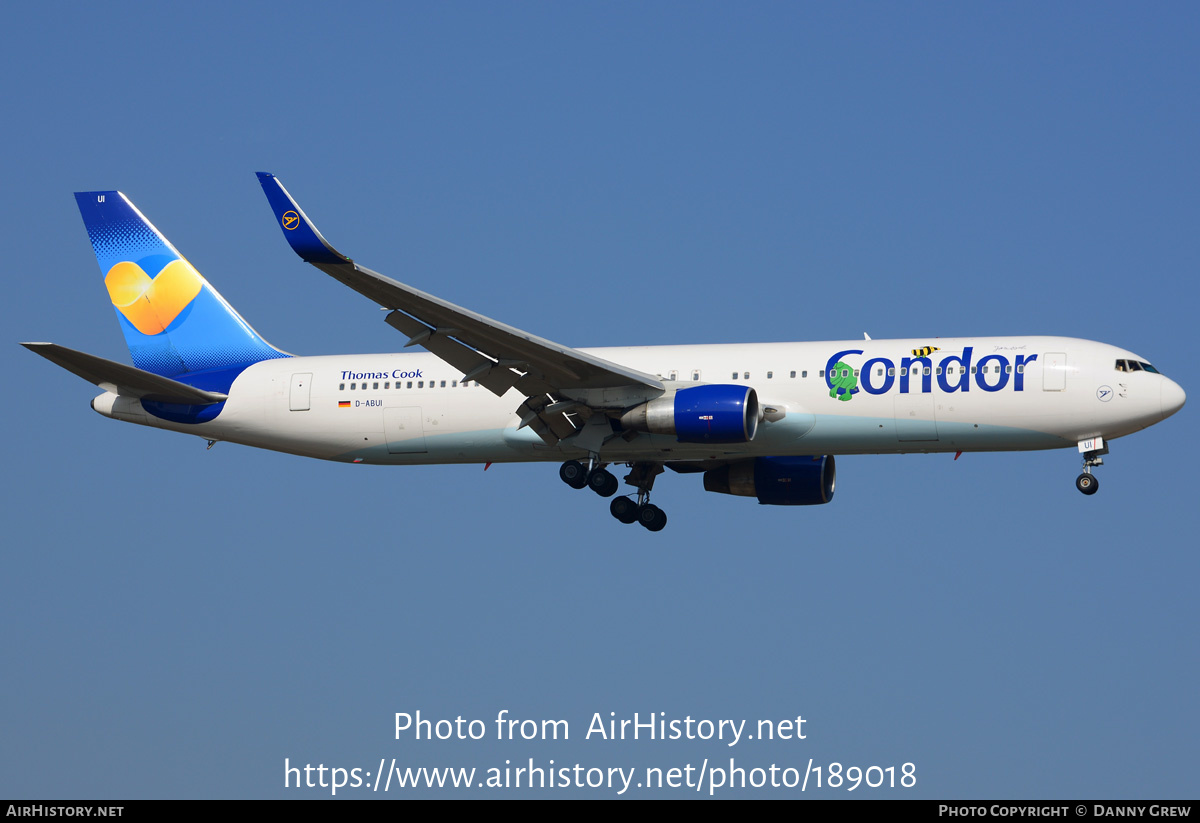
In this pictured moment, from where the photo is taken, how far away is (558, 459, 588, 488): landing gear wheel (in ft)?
137

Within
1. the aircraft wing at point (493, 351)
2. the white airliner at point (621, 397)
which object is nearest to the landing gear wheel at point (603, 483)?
the white airliner at point (621, 397)

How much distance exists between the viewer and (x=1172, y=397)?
38250 millimetres

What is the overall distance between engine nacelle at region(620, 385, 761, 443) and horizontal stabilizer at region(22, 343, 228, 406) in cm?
1280

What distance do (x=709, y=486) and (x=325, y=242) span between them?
16.8 metres

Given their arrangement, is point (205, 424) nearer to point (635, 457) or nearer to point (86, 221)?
point (86, 221)

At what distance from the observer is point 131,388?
43688 millimetres

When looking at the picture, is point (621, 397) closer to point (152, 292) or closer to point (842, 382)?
point (842, 382)

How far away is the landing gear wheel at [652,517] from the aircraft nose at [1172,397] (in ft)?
44.6

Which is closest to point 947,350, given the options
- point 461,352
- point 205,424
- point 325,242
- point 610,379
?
point 610,379

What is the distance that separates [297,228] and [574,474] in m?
12.4

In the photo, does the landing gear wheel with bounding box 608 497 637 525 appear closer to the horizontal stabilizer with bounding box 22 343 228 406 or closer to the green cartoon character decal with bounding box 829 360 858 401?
the green cartoon character decal with bounding box 829 360 858 401

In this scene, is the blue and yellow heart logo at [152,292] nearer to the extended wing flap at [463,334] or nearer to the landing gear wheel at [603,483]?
the extended wing flap at [463,334]

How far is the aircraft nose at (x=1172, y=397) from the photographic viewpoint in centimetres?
3819

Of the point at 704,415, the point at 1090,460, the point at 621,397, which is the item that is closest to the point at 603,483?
the point at 621,397
